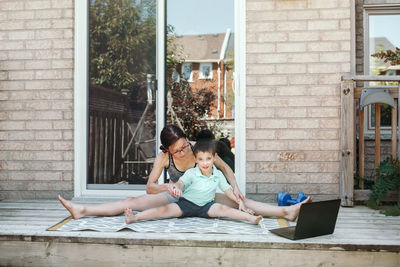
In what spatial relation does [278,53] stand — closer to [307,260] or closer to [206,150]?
[206,150]

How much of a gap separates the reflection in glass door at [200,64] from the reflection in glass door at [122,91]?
0.78 m

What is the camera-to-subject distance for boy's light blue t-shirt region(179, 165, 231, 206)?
302cm

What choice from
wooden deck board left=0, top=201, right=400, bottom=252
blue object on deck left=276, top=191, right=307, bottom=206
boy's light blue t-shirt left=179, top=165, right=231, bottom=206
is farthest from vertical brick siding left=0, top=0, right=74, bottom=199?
blue object on deck left=276, top=191, right=307, bottom=206

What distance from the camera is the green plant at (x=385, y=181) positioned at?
137 inches

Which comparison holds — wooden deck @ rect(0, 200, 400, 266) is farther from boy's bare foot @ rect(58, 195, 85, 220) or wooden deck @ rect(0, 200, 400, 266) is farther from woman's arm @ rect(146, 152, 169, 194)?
woman's arm @ rect(146, 152, 169, 194)

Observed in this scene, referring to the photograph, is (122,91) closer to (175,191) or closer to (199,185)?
(199,185)

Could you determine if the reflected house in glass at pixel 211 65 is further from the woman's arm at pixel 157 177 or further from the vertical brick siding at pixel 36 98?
the woman's arm at pixel 157 177

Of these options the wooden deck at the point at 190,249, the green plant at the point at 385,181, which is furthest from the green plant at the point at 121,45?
the green plant at the point at 385,181

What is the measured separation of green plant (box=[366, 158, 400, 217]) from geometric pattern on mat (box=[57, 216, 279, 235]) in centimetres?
104

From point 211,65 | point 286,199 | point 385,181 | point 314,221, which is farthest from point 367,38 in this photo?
point 314,221

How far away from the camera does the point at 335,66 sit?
3801mm

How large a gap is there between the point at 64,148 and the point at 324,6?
2.83 m

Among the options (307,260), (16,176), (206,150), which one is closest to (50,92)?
(16,176)

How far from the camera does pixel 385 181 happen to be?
11.6ft
